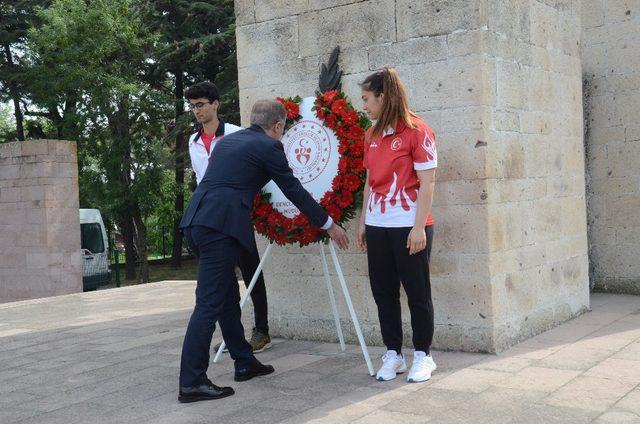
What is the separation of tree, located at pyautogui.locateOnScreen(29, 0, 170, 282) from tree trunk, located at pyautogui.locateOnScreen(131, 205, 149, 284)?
0.03m

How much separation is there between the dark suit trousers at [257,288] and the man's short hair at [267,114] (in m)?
1.26

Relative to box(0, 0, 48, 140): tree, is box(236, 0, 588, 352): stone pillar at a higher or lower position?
lower

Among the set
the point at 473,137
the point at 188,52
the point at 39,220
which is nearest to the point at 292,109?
the point at 473,137

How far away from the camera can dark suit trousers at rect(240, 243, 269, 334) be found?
5812 mm

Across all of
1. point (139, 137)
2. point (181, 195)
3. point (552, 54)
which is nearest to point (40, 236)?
point (139, 137)

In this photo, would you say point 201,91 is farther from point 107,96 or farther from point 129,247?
point 129,247

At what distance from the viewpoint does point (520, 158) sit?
224 inches

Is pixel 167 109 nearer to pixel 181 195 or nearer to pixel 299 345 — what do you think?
pixel 181 195

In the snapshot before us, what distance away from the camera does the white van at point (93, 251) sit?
62.3 ft

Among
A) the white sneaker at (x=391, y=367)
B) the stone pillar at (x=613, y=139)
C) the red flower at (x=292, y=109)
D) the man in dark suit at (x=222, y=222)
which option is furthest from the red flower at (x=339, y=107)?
the stone pillar at (x=613, y=139)

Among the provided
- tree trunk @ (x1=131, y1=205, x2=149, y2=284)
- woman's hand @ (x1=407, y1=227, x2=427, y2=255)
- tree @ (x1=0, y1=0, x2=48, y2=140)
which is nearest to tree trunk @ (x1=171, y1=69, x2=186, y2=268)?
tree trunk @ (x1=131, y1=205, x2=149, y2=284)

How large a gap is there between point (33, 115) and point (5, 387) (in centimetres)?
2247

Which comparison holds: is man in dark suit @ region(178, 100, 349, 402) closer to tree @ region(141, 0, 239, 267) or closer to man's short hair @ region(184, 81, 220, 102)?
man's short hair @ region(184, 81, 220, 102)

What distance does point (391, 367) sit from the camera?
4.77 meters
